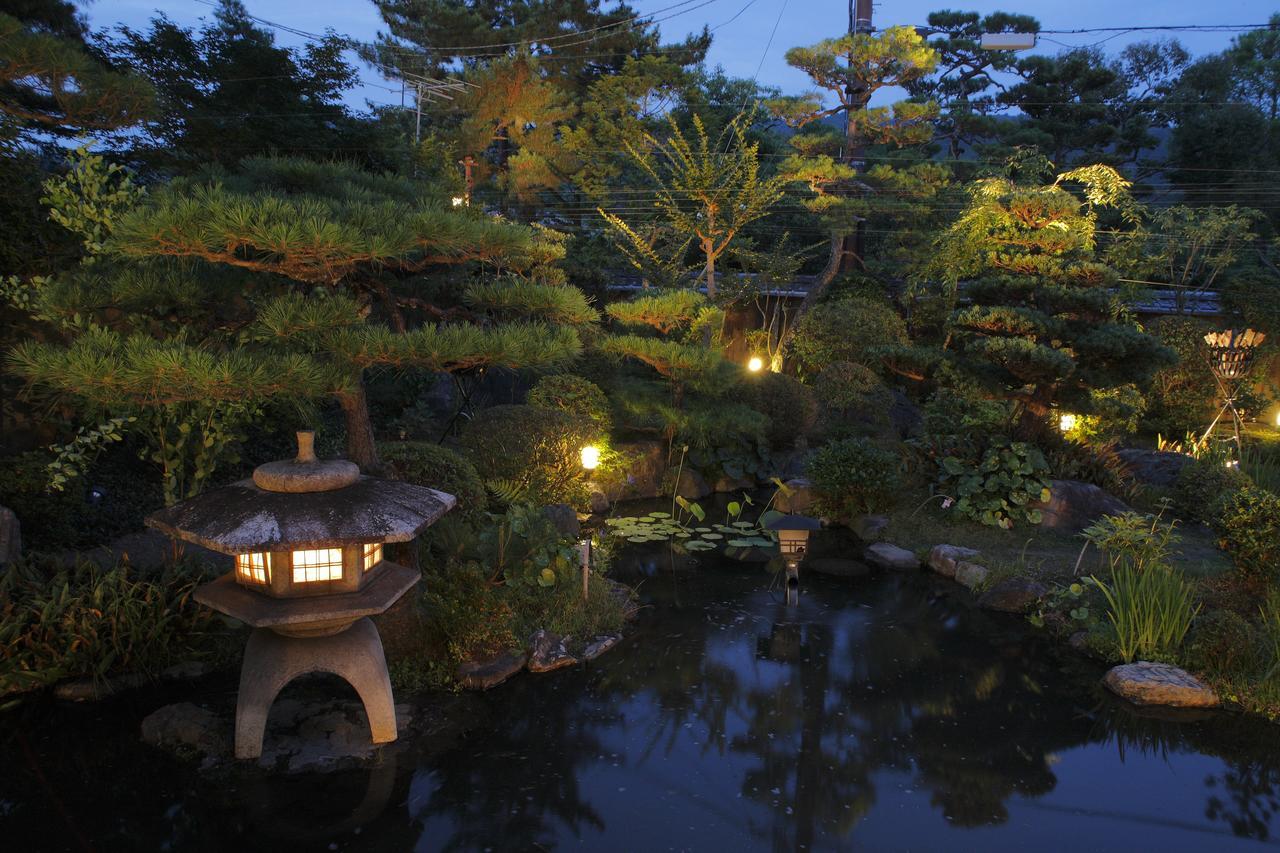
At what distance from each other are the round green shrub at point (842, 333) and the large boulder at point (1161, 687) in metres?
7.53

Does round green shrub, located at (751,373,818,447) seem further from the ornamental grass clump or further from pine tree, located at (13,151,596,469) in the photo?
pine tree, located at (13,151,596,469)

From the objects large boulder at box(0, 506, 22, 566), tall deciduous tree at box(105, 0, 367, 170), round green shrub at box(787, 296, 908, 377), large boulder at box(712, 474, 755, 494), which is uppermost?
tall deciduous tree at box(105, 0, 367, 170)

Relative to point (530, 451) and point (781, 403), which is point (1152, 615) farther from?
point (781, 403)

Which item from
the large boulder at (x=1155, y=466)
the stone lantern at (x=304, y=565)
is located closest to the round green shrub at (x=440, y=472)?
the stone lantern at (x=304, y=565)

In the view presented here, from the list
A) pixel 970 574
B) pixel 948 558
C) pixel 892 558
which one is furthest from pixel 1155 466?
pixel 892 558

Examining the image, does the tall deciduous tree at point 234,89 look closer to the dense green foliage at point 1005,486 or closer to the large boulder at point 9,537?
the large boulder at point 9,537

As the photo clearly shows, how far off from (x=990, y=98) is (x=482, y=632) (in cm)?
2115

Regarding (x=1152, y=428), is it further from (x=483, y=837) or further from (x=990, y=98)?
(x=483, y=837)

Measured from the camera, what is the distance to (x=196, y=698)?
4836mm

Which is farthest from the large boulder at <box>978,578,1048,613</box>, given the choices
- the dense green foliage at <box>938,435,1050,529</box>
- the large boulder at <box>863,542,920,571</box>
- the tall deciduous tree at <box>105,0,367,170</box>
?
the tall deciduous tree at <box>105,0,367,170</box>

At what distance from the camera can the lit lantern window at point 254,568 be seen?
13.1ft

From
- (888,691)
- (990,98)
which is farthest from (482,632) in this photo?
(990,98)

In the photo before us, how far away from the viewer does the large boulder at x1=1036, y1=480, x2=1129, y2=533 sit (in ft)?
27.4

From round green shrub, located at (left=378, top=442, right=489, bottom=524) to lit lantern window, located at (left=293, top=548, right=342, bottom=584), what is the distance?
2.12 m
